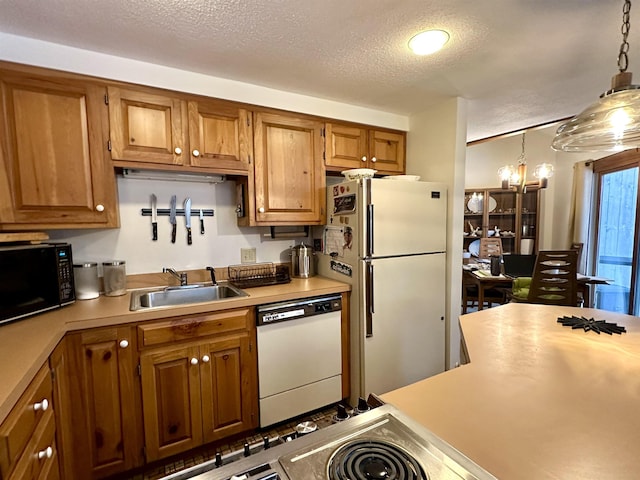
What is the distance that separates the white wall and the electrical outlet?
61.9 inches

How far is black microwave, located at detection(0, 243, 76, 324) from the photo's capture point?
137 cm

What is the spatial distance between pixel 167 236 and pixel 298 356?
1.23 metres

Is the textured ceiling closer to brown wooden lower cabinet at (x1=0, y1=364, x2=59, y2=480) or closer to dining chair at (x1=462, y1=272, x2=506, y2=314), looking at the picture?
brown wooden lower cabinet at (x1=0, y1=364, x2=59, y2=480)

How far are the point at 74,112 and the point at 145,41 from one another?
543 mm

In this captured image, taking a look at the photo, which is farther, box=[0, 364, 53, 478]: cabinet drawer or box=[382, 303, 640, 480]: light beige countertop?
box=[0, 364, 53, 478]: cabinet drawer

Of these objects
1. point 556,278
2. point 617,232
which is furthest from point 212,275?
point 617,232

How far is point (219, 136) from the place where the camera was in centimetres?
201

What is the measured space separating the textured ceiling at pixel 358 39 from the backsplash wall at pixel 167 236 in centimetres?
79

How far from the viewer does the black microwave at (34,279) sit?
1365mm

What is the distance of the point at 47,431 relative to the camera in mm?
1149

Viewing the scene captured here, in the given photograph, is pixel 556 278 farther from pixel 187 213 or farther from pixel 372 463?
pixel 187 213

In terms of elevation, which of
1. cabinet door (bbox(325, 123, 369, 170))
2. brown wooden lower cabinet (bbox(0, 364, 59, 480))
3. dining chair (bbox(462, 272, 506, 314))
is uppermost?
cabinet door (bbox(325, 123, 369, 170))

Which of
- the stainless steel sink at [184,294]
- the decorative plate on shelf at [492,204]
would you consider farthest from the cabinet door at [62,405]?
the decorative plate on shelf at [492,204]

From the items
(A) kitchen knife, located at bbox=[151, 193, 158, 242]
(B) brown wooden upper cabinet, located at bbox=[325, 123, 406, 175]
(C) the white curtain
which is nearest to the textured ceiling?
(B) brown wooden upper cabinet, located at bbox=[325, 123, 406, 175]
